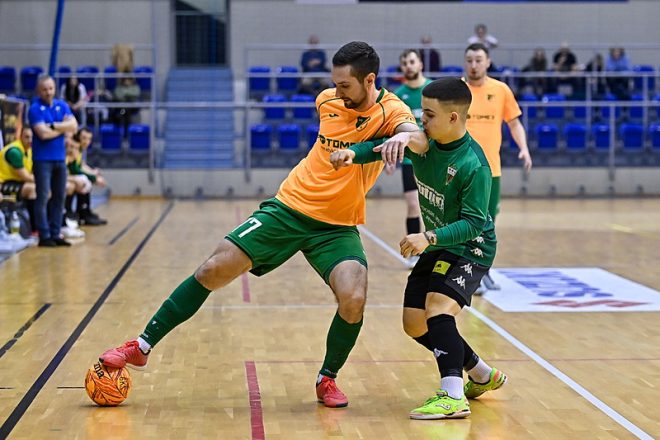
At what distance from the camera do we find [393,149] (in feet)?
15.8

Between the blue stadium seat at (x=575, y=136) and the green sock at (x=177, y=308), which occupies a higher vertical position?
the blue stadium seat at (x=575, y=136)

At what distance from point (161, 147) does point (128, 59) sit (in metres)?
1.95

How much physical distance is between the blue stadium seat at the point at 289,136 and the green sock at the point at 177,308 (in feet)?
52.8

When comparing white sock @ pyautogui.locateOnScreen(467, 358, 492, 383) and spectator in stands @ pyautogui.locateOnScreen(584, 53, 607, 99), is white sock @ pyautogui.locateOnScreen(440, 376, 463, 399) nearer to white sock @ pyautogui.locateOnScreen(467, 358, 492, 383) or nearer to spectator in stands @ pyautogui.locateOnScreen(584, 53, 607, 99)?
white sock @ pyautogui.locateOnScreen(467, 358, 492, 383)

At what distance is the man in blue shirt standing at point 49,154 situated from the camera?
1163 centimetres

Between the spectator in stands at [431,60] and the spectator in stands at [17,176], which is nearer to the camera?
the spectator in stands at [17,176]

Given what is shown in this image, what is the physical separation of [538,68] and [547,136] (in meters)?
1.64

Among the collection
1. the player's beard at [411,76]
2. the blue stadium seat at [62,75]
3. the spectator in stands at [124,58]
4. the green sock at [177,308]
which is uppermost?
the spectator in stands at [124,58]

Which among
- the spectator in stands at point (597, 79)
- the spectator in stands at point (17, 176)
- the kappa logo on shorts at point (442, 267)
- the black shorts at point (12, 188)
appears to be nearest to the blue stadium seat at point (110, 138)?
the spectator in stands at point (17, 176)

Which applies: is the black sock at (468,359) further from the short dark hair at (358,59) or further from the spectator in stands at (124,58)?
the spectator in stands at (124,58)

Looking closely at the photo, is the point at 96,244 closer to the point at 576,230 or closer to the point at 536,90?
the point at 576,230

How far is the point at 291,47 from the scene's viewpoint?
2222cm

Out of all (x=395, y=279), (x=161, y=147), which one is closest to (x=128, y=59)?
(x=161, y=147)

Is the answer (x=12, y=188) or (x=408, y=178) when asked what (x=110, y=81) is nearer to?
(x=12, y=188)
